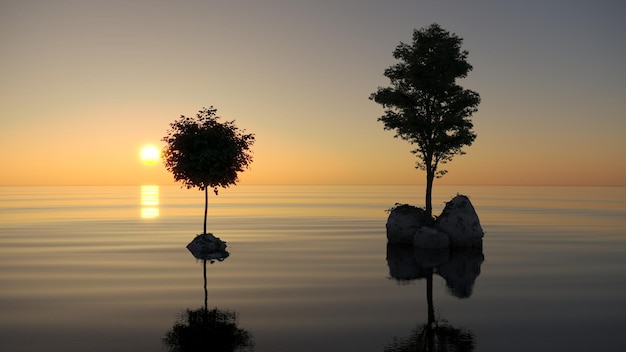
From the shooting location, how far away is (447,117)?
147ft

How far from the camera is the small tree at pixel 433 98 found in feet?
147

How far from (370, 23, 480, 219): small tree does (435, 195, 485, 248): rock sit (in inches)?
137

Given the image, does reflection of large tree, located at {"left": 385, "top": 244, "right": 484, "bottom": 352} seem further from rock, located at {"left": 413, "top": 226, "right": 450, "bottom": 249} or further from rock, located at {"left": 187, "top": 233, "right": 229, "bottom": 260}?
rock, located at {"left": 187, "top": 233, "right": 229, "bottom": 260}

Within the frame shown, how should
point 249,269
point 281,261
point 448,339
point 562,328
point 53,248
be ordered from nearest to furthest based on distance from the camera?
point 448,339 < point 562,328 < point 249,269 < point 281,261 < point 53,248

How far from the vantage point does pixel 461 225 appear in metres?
40.1

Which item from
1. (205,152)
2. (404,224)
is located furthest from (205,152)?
(404,224)

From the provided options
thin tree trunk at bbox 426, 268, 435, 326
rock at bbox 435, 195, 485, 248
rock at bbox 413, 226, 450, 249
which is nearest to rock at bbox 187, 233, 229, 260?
thin tree trunk at bbox 426, 268, 435, 326

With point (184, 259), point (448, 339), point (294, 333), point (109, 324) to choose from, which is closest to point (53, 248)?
point (184, 259)

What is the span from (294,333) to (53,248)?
3075 centimetres

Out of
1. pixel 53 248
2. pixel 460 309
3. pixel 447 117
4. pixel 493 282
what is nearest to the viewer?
pixel 460 309

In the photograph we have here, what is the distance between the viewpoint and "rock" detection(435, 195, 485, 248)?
1569 inches

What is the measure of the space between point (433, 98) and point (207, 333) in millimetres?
34848

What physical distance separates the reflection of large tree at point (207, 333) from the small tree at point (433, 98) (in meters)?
29.4

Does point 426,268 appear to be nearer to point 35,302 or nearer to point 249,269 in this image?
point 249,269
